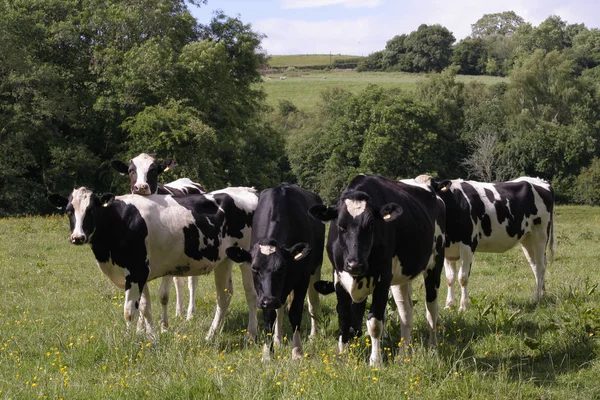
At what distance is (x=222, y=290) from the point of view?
34.8 feet

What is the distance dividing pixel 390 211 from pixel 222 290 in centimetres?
382

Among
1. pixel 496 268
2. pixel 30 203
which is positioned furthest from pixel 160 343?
pixel 30 203

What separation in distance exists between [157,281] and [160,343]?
6884 millimetres

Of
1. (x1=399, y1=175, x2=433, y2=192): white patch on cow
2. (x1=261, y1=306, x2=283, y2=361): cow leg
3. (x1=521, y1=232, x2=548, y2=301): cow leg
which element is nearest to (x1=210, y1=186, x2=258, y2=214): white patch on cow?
(x1=399, y1=175, x2=433, y2=192): white patch on cow

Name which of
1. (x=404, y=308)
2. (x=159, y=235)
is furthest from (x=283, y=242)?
(x=159, y=235)

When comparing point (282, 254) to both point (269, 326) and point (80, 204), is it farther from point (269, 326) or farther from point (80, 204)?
point (80, 204)

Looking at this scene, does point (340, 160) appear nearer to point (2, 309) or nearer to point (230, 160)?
point (230, 160)

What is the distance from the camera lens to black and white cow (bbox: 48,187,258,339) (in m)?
9.31

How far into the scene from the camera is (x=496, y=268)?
17.1m

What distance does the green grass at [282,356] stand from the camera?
643cm

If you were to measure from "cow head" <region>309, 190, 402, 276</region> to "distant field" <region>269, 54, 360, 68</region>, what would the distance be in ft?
512

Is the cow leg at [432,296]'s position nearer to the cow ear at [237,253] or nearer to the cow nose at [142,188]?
the cow ear at [237,253]

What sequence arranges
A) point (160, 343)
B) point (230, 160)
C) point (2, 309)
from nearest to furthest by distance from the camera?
point (160, 343) → point (2, 309) → point (230, 160)

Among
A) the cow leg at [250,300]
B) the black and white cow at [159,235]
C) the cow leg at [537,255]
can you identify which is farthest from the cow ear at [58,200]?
the cow leg at [537,255]
